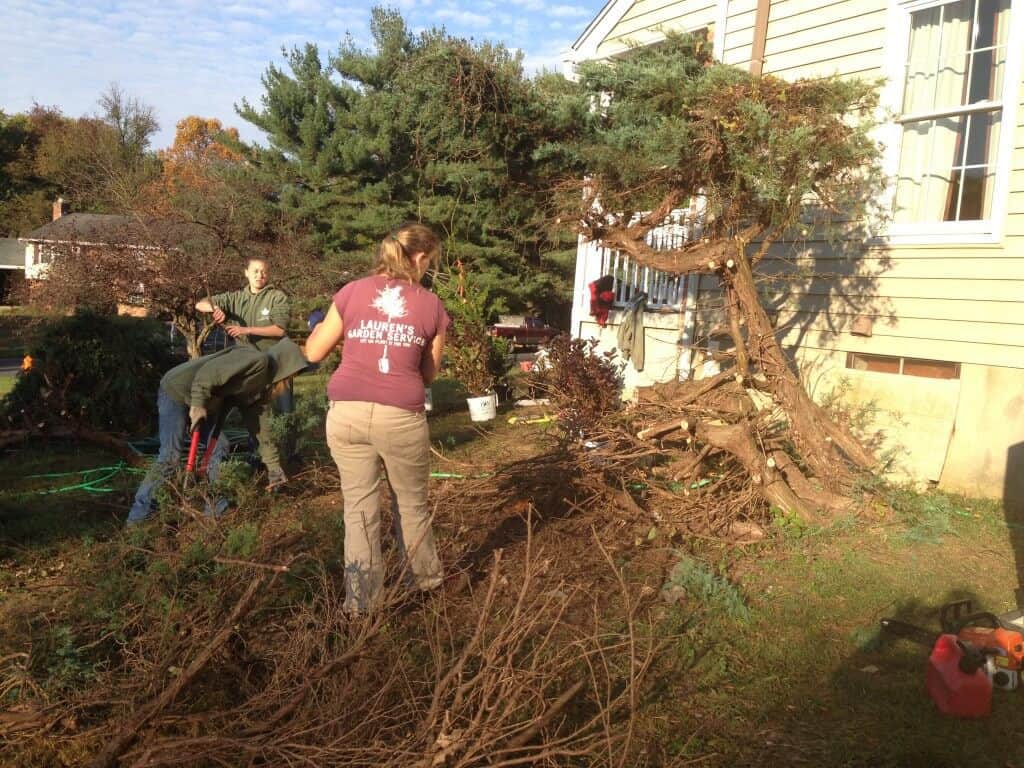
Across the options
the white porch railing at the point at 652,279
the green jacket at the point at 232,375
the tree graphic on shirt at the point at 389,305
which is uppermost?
the white porch railing at the point at 652,279

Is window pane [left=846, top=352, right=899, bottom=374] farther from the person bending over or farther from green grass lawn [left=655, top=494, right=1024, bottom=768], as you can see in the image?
the person bending over

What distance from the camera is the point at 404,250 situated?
3.76 meters

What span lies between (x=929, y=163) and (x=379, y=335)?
226 inches

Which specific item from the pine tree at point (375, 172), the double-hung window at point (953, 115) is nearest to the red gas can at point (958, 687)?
the double-hung window at point (953, 115)

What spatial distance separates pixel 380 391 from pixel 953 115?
5923 mm

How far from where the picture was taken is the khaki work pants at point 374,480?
12.1ft

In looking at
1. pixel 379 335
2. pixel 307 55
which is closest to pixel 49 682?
pixel 379 335

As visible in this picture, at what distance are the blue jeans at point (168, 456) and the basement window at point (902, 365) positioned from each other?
5617 mm

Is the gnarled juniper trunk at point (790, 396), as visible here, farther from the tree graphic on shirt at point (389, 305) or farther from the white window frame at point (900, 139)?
the tree graphic on shirt at point (389, 305)

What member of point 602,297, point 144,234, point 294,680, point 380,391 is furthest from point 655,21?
point 294,680

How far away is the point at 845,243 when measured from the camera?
7445 mm

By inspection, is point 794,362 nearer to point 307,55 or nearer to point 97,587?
point 97,587

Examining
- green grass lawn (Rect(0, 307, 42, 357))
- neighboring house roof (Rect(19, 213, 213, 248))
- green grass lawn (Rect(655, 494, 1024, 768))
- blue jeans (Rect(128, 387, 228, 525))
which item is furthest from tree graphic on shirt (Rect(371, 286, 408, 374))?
green grass lawn (Rect(0, 307, 42, 357))

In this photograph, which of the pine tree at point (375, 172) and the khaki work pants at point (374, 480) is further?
the pine tree at point (375, 172)
